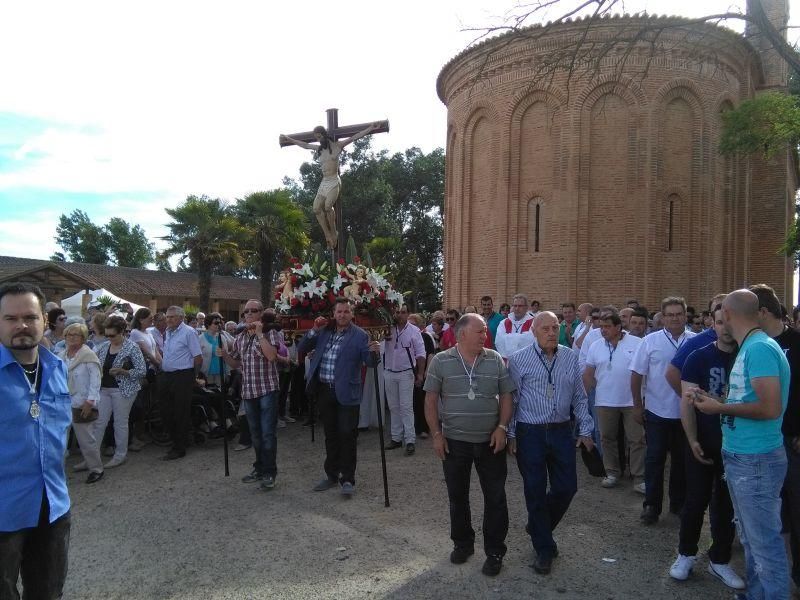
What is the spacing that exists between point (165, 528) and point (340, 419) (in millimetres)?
1960

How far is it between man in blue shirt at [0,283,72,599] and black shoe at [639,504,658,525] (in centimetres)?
468

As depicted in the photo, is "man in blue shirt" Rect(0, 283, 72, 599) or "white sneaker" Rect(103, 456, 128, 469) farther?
"white sneaker" Rect(103, 456, 128, 469)

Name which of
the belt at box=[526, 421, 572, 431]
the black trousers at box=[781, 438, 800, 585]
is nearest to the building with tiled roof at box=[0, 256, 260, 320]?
the belt at box=[526, 421, 572, 431]

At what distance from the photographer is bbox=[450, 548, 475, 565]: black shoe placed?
4.70m

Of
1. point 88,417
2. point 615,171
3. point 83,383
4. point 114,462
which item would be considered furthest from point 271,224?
point 88,417

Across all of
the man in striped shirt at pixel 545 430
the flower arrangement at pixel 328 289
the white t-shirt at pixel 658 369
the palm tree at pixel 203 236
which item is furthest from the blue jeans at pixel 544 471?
the palm tree at pixel 203 236

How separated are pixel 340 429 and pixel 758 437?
4.07 m

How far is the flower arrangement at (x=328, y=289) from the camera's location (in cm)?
664

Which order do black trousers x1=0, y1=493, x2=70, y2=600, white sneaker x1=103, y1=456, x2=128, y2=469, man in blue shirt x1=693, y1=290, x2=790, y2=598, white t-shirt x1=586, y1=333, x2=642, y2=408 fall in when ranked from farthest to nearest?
white sneaker x1=103, y1=456, x2=128, y2=469
white t-shirt x1=586, y1=333, x2=642, y2=408
man in blue shirt x1=693, y1=290, x2=790, y2=598
black trousers x1=0, y1=493, x2=70, y2=600

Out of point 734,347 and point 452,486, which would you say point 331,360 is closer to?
point 452,486

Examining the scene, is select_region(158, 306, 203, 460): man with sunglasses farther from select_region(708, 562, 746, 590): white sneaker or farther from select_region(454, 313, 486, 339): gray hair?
select_region(708, 562, 746, 590): white sneaker

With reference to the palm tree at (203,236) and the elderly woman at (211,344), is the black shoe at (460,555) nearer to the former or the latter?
the elderly woman at (211,344)

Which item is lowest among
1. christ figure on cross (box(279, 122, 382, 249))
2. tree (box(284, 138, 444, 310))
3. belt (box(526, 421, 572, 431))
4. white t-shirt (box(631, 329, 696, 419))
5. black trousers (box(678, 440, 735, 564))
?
black trousers (box(678, 440, 735, 564))

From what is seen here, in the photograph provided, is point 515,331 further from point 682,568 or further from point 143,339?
point 143,339
